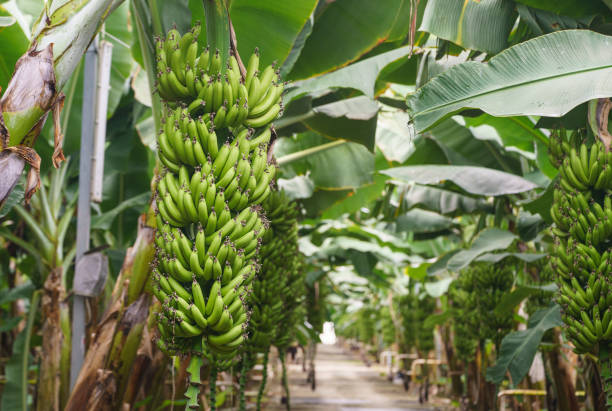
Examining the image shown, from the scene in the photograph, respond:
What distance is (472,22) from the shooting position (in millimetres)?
2727

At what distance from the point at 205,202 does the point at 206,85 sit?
0.49 metres

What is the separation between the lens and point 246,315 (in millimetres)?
1898

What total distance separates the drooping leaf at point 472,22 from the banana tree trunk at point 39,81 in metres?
1.60

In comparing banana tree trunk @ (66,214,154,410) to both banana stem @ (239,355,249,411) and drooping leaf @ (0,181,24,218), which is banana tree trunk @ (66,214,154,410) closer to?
drooping leaf @ (0,181,24,218)

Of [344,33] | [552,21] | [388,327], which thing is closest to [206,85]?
[344,33]

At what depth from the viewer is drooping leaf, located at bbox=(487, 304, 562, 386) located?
357cm

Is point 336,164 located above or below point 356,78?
above

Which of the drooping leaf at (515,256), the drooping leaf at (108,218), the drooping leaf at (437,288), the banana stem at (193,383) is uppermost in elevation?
the drooping leaf at (108,218)

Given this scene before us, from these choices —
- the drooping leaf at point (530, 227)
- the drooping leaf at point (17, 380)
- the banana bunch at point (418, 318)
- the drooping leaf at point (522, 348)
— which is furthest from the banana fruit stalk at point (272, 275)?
the banana bunch at point (418, 318)

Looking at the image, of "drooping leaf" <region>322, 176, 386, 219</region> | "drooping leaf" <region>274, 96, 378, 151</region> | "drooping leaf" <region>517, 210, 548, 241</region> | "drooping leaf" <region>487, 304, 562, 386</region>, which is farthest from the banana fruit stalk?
"drooping leaf" <region>517, 210, 548, 241</region>

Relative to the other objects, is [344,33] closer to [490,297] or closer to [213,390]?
[213,390]

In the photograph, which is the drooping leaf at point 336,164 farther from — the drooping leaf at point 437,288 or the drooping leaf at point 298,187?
the drooping leaf at point 437,288

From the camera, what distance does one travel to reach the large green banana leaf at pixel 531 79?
2.28 metres

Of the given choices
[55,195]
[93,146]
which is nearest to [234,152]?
[93,146]
